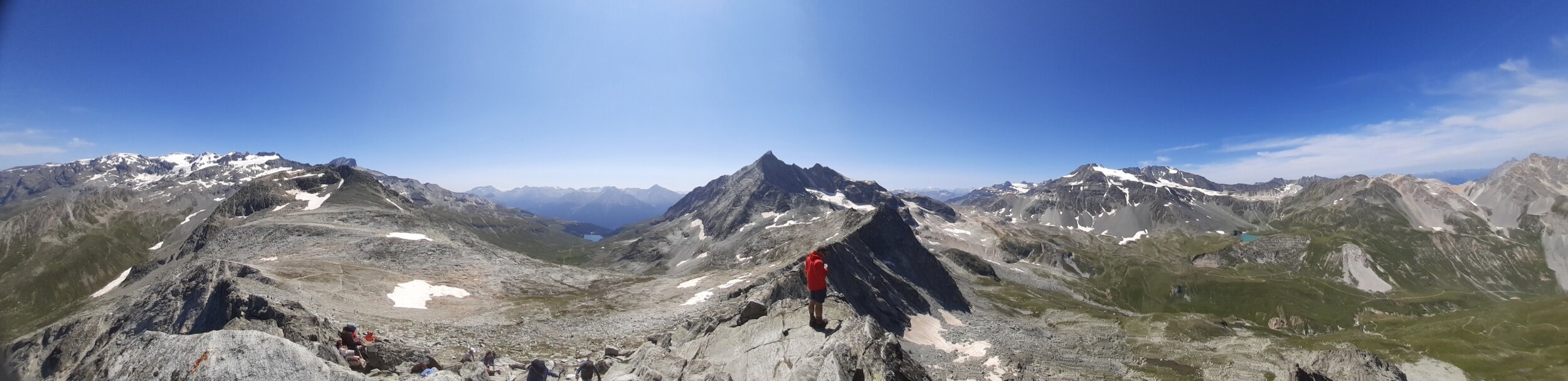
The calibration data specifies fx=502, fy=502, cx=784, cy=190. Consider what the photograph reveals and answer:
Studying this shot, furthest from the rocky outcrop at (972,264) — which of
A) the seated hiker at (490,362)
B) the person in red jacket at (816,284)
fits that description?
the seated hiker at (490,362)

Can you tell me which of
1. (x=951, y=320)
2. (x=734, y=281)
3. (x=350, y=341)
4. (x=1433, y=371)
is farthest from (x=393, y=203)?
(x=1433, y=371)

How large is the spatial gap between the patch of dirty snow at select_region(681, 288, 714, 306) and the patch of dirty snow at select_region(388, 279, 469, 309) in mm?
24863

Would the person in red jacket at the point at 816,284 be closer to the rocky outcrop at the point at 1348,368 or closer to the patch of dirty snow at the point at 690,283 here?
the patch of dirty snow at the point at 690,283

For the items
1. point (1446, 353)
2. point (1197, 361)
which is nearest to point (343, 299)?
point (1197, 361)

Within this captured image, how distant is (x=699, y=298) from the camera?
2539 inches

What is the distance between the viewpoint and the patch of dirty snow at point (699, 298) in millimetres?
61503

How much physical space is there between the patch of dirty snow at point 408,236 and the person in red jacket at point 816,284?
75.9 m

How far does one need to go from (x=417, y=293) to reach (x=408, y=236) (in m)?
30.4

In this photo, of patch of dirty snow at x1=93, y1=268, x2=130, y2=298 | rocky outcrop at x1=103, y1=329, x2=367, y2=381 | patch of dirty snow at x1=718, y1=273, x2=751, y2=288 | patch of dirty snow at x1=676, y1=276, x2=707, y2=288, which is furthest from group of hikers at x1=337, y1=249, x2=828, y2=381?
patch of dirty snow at x1=93, y1=268, x2=130, y2=298

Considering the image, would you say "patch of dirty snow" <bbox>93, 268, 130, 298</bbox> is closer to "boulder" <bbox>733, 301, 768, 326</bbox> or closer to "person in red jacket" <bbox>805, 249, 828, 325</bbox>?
"boulder" <bbox>733, 301, 768, 326</bbox>

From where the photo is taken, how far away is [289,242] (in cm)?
7081

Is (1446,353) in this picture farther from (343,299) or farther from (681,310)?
(343,299)

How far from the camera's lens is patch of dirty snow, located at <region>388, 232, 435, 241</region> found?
247 feet

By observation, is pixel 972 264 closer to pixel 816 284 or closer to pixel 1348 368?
pixel 1348 368
